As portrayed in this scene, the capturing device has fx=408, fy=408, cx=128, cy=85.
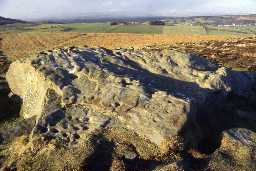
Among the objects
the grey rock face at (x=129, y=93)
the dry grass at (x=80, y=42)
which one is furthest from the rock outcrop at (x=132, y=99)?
the dry grass at (x=80, y=42)

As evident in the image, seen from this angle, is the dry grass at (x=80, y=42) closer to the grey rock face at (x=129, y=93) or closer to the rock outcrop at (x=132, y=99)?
the grey rock face at (x=129, y=93)

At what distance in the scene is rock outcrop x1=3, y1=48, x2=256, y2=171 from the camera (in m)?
21.8

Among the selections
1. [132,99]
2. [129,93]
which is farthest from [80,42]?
[132,99]

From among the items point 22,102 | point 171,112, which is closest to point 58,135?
point 171,112

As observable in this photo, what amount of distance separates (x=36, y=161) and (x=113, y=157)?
3.84m

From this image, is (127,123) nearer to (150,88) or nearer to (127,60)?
(150,88)

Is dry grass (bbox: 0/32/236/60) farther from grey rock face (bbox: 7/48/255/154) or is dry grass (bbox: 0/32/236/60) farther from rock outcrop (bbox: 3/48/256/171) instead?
rock outcrop (bbox: 3/48/256/171)

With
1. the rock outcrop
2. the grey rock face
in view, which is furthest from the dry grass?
the rock outcrop

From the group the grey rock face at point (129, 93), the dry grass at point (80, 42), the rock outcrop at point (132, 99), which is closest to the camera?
the rock outcrop at point (132, 99)

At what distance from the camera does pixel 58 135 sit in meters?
22.0

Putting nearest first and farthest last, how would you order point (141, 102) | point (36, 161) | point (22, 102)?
1. point (36, 161)
2. point (141, 102)
3. point (22, 102)

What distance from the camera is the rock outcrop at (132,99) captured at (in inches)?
856

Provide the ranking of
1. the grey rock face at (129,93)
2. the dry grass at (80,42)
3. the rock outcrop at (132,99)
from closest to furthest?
the rock outcrop at (132,99) → the grey rock face at (129,93) → the dry grass at (80,42)

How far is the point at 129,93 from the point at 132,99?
522 millimetres
